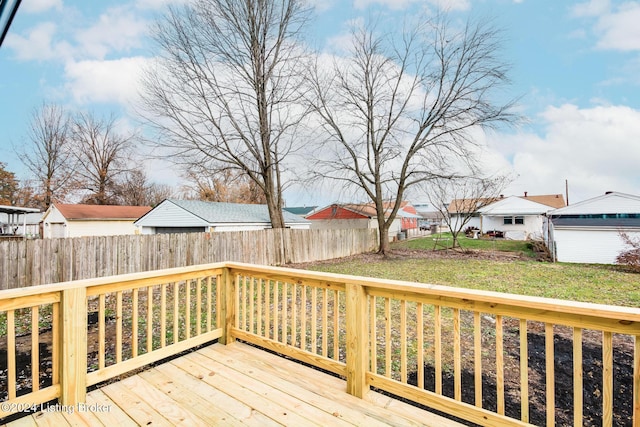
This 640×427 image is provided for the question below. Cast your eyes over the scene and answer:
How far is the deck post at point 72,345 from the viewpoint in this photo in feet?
6.97

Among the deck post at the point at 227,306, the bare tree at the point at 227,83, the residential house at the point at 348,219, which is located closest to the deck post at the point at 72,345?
the deck post at the point at 227,306

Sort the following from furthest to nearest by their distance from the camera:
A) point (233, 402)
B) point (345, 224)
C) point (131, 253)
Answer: point (345, 224) < point (131, 253) < point (233, 402)

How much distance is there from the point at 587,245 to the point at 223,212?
15541 mm

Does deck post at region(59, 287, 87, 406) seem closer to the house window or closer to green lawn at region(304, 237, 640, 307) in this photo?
green lawn at region(304, 237, 640, 307)

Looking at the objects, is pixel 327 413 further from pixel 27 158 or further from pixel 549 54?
pixel 27 158

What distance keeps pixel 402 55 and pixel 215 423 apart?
14786 millimetres

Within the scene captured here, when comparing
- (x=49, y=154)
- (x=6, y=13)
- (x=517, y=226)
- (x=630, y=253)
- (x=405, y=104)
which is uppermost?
(x=405, y=104)

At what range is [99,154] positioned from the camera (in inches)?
959

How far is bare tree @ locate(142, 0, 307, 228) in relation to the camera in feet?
36.0

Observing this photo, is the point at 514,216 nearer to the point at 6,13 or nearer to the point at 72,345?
the point at 72,345

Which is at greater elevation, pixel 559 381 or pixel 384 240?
pixel 384 240

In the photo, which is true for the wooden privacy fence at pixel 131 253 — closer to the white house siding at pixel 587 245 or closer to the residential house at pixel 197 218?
the residential house at pixel 197 218

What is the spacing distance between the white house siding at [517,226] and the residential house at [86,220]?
2617cm

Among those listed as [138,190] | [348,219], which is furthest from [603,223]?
[138,190]
